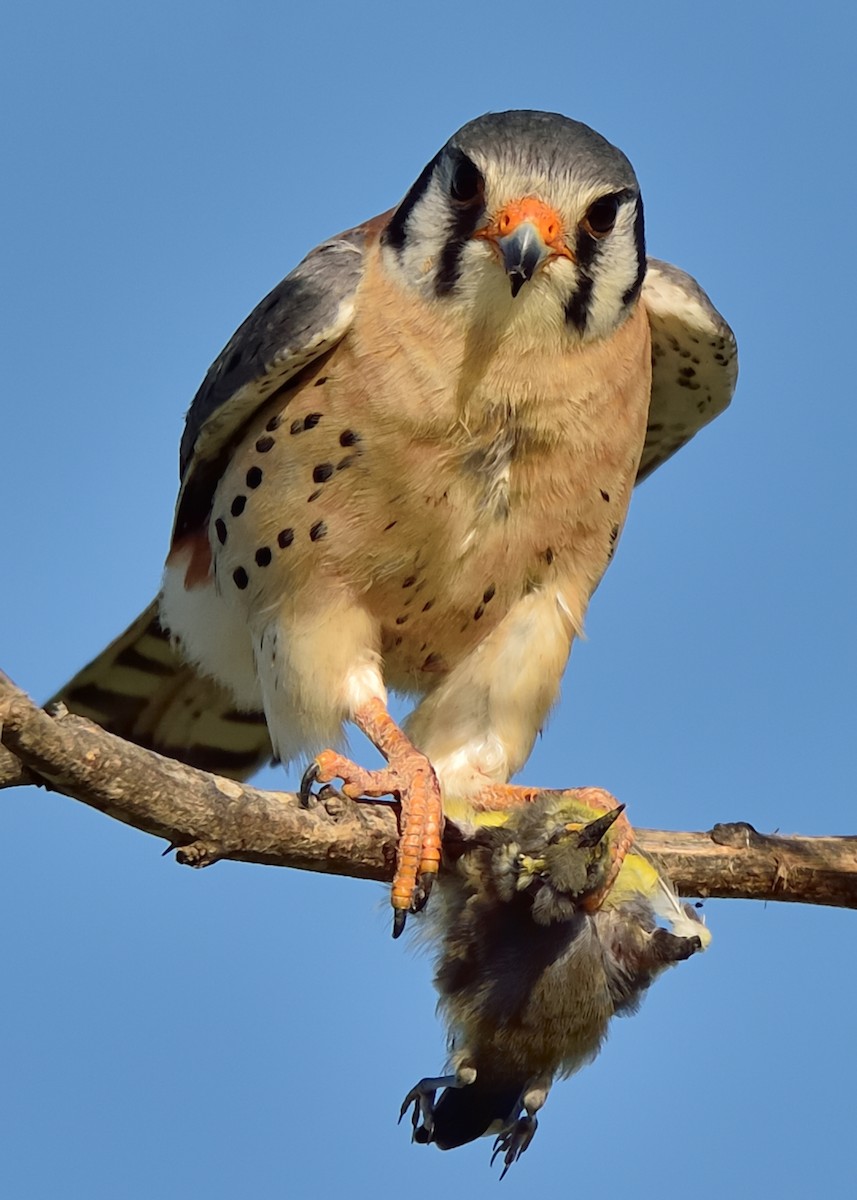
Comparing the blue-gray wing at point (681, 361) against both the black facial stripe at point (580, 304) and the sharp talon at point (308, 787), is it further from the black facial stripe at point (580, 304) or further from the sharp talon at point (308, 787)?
the sharp talon at point (308, 787)

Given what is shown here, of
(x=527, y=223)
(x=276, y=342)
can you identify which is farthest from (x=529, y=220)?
(x=276, y=342)

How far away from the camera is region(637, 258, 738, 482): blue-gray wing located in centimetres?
522

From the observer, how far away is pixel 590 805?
416 cm

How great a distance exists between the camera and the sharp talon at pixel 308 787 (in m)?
3.73

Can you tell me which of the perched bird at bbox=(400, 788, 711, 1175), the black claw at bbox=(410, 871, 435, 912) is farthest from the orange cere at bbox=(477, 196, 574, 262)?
the black claw at bbox=(410, 871, 435, 912)

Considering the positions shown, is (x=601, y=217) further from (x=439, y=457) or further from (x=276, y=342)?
(x=276, y=342)

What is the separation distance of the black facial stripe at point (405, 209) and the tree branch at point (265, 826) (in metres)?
1.53

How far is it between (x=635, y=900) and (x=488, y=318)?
1.50 meters

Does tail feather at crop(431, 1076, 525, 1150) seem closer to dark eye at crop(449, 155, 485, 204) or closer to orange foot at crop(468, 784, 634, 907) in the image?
orange foot at crop(468, 784, 634, 907)

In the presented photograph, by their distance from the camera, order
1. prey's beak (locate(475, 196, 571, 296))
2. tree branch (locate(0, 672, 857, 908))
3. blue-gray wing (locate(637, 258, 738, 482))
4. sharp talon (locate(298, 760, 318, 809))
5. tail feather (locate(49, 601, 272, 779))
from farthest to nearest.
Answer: tail feather (locate(49, 601, 272, 779))
blue-gray wing (locate(637, 258, 738, 482))
prey's beak (locate(475, 196, 571, 296))
sharp talon (locate(298, 760, 318, 809))
tree branch (locate(0, 672, 857, 908))

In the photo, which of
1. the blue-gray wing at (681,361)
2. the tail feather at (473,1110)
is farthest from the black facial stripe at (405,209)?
the tail feather at (473,1110)

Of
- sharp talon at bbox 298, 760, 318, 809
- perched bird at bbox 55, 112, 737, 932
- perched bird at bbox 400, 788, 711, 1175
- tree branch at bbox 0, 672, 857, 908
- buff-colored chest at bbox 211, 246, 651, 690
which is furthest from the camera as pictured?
buff-colored chest at bbox 211, 246, 651, 690

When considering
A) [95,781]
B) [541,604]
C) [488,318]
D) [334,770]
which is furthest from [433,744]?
[95,781]

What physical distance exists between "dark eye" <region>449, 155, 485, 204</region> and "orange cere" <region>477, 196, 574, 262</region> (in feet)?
0.35
